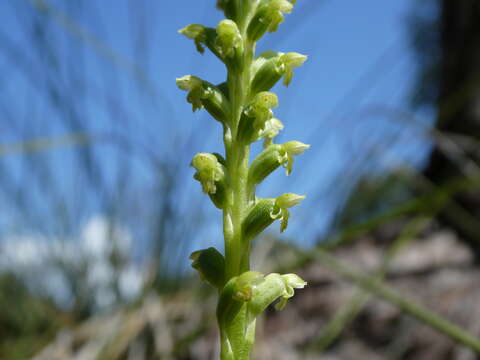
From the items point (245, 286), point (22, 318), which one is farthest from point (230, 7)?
point (22, 318)

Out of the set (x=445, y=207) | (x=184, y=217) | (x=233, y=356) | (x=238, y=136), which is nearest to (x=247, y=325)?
(x=233, y=356)

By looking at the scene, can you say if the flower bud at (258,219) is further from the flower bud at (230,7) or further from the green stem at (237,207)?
the flower bud at (230,7)

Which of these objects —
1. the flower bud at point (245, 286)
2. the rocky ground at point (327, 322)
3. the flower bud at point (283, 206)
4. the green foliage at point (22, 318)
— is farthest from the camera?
the green foliage at point (22, 318)

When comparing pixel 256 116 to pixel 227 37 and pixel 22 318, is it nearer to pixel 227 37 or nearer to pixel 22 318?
pixel 227 37

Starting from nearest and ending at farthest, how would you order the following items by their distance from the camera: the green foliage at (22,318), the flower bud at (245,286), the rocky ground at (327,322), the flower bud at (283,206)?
the flower bud at (245,286) → the flower bud at (283,206) → the rocky ground at (327,322) → the green foliage at (22,318)

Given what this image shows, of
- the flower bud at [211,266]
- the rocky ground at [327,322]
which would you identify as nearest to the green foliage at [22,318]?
the rocky ground at [327,322]

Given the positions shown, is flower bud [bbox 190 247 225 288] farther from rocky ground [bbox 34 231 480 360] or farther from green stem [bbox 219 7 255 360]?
rocky ground [bbox 34 231 480 360]

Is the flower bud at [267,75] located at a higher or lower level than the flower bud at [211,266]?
higher

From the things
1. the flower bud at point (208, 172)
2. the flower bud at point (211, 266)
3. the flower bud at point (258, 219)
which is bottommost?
the flower bud at point (211, 266)
